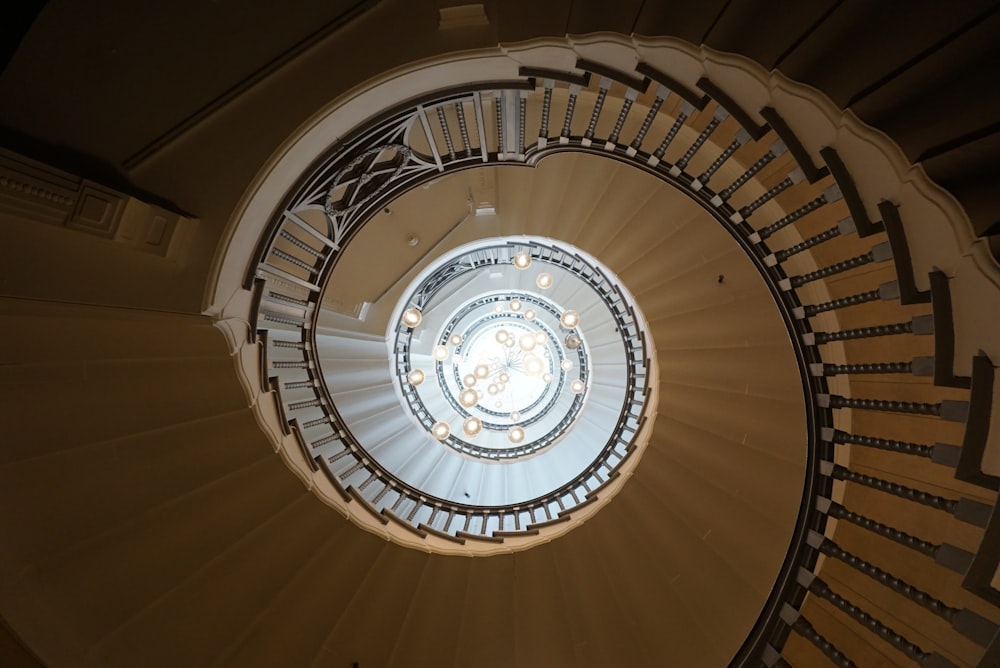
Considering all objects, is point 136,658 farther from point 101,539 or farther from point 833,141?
point 833,141

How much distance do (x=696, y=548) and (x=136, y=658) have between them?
486cm

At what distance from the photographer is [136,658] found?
3143 mm

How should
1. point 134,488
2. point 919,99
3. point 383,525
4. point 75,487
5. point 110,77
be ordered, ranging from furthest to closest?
1. point 383,525
2. point 134,488
3. point 75,487
4. point 110,77
5. point 919,99

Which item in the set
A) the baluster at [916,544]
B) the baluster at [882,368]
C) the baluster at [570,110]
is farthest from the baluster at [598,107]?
the baluster at [916,544]

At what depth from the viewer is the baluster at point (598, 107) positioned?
286cm

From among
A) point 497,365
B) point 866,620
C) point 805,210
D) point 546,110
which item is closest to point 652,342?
point 805,210

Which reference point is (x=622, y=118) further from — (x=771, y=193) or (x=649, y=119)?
(x=771, y=193)

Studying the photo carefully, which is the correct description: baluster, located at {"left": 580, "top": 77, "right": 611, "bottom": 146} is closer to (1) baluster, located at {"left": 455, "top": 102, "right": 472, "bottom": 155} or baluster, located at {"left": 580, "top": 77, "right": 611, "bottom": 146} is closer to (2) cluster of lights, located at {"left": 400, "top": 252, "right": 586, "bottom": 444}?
(1) baluster, located at {"left": 455, "top": 102, "right": 472, "bottom": 155}

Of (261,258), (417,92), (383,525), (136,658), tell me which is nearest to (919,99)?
(417,92)

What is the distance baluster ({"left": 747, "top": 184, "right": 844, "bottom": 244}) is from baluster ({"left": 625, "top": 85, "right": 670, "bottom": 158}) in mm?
1099

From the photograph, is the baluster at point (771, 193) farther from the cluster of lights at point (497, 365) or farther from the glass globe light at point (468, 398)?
the glass globe light at point (468, 398)

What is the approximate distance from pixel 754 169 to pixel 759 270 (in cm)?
81

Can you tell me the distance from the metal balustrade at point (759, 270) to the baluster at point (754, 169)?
10mm

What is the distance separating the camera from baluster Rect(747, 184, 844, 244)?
2417mm
